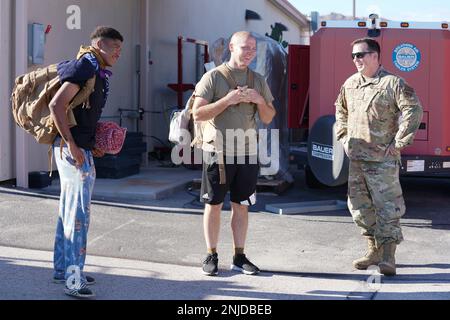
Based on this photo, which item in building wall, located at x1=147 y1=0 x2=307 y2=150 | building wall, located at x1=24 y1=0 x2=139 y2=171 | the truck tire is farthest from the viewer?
building wall, located at x1=147 y1=0 x2=307 y2=150

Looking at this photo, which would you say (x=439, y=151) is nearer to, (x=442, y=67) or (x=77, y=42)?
(x=442, y=67)

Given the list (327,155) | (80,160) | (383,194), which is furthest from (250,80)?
(327,155)

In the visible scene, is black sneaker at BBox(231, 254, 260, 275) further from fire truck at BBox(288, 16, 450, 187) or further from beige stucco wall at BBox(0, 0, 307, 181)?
beige stucco wall at BBox(0, 0, 307, 181)

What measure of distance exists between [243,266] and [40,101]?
216cm

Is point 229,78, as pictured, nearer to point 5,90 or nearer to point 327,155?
point 327,155

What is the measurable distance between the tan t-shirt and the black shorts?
94 millimetres

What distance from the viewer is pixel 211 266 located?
229 inches

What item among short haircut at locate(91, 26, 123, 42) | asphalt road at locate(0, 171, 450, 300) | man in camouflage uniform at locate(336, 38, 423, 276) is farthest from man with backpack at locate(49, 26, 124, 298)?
man in camouflage uniform at locate(336, 38, 423, 276)

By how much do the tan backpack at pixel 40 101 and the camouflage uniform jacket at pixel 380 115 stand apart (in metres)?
2.37

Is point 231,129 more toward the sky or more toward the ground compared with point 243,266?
more toward the sky

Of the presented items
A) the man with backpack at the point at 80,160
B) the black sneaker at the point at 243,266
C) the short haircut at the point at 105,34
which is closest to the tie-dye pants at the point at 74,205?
the man with backpack at the point at 80,160

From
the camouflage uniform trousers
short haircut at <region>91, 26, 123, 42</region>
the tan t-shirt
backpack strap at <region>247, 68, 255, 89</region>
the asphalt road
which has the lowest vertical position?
the asphalt road

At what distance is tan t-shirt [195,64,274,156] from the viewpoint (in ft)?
18.5
